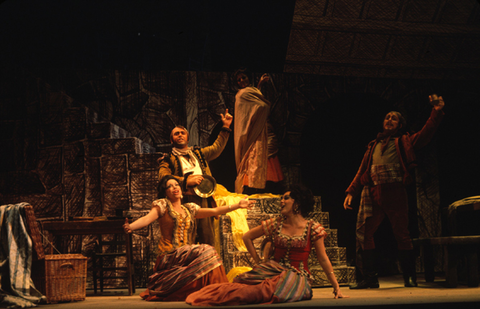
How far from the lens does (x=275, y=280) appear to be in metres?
3.67

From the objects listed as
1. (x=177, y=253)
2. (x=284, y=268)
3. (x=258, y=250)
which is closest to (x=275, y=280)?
(x=284, y=268)

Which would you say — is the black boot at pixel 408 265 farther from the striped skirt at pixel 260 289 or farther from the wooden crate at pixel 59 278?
the wooden crate at pixel 59 278

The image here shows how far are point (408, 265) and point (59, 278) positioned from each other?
332cm

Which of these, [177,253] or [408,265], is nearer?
[177,253]

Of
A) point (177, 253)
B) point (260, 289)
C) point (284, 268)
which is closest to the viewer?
point (260, 289)

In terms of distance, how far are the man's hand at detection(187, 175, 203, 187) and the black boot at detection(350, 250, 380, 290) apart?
5.95 ft

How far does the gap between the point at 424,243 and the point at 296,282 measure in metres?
2.51

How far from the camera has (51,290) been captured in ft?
13.9

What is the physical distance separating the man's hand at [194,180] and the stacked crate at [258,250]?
2.36 feet

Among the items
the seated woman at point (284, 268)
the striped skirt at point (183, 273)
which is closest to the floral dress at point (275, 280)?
the seated woman at point (284, 268)

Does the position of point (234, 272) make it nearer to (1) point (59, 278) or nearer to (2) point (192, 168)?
(2) point (192, 168)

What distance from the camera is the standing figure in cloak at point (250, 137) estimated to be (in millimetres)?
6285

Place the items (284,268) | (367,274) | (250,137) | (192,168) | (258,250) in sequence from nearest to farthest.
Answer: (284,268) < (367,274) < (192,168) < (258,250) < (250,137)

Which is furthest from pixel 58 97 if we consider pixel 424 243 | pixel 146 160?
pixel 424 243
